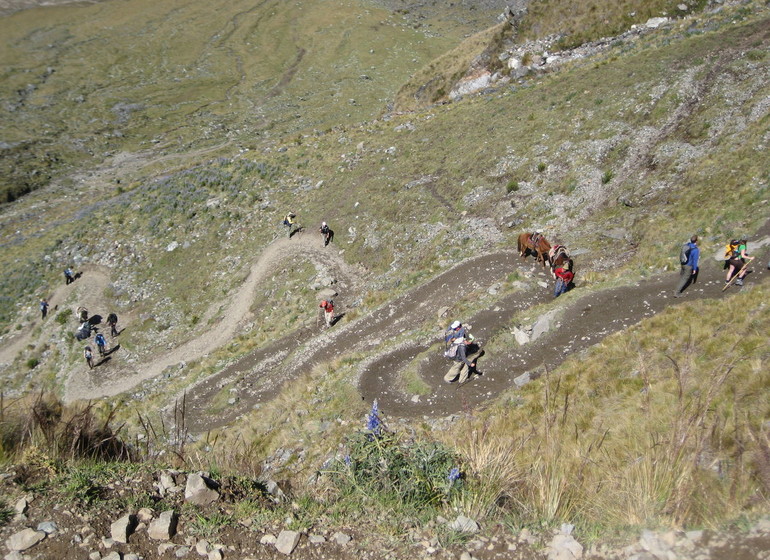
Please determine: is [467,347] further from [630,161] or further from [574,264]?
[630,161]

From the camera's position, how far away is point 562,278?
23297 mm

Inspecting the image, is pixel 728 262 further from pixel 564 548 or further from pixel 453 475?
pixel 564 548

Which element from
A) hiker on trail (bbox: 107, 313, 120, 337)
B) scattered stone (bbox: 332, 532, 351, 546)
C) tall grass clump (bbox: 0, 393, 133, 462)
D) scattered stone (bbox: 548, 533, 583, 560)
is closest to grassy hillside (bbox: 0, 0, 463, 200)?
hiker on trail (bbox: 107, 313, 120, 337)

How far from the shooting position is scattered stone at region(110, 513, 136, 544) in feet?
21.7

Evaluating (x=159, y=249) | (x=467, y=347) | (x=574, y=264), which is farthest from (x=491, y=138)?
(x=159, y=249)

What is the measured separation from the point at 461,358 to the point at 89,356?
2812 cm

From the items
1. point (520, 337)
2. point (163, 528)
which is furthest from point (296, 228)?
point (163, 528)

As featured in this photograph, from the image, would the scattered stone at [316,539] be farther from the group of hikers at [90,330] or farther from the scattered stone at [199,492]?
the group of hikers at [90,330]

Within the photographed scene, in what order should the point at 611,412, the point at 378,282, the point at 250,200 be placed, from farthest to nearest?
the point at 250,200 < the point at 378,282 < the point at 611,412

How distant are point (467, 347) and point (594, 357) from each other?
4991 mm

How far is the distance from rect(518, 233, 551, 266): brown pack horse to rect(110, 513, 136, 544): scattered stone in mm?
23381

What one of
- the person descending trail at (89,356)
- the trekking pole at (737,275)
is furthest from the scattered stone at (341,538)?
the person descending trail at (89,356)

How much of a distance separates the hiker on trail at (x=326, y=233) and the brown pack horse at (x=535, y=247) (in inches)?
640

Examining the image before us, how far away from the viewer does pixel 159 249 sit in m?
44.5
